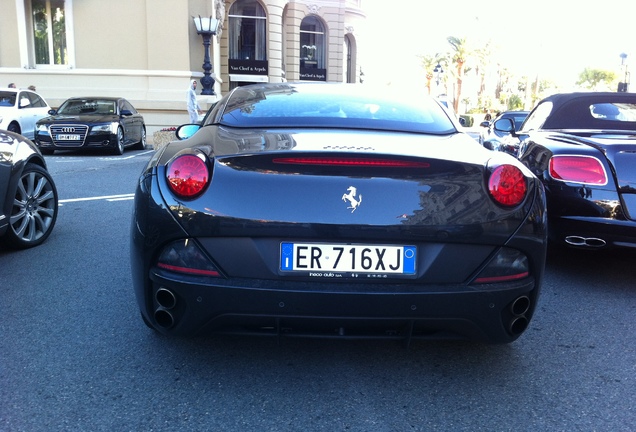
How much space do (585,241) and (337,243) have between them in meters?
2.47

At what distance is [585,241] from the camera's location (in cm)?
444

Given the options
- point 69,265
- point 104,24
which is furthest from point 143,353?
point 104,24

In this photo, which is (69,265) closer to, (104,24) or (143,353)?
(143,353)

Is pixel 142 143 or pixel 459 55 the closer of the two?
pixel 142 143

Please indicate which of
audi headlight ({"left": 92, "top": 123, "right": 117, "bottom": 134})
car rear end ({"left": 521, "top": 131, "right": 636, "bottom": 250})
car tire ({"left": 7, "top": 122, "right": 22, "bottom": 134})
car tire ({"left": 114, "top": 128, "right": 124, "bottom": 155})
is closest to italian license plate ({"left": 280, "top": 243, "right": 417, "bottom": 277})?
car rear end ({"left": 521, "top": 131, "right": 636, "bottom": 250})

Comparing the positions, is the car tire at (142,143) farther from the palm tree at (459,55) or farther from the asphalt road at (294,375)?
the palm tree at (459,55)

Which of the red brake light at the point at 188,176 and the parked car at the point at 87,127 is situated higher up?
the red brake light at the point at 188,176

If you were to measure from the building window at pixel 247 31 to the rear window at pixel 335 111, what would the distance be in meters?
31.8

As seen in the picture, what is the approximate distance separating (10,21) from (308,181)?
24.4 metres

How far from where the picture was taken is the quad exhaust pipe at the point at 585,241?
4376 millimetres

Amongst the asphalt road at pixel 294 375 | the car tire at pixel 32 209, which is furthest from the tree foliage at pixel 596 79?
the asphalt road at pixel 294 375

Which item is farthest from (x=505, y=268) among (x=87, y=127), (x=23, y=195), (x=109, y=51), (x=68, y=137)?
(x=109, y=51)

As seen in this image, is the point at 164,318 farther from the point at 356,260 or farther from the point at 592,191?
the point at 592,191

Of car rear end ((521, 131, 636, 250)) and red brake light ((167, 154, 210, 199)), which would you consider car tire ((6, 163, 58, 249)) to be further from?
car rear end ((521, 131, 636, 250))
